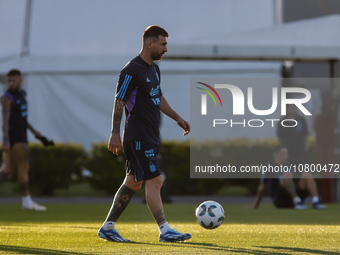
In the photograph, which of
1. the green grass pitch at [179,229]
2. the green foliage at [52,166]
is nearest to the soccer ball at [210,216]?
the green grass pitch at [179,229]

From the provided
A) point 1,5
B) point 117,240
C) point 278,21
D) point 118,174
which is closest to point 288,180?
point 118,174

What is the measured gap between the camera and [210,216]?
4930 millimetres

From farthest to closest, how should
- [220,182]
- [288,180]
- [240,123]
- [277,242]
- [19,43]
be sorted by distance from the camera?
1. [19,43]
2. [240,123]
3. [220,182]
4. [288,180]
5. [277,242]

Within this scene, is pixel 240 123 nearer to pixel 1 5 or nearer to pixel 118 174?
pixel 118 174

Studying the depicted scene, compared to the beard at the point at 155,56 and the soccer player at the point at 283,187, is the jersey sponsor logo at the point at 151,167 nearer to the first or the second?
the beard at the point at 155,56

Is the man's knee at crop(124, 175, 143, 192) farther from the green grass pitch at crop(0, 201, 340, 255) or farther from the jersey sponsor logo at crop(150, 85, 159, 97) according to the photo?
the jersey sponsor logo at crop(150, 85, 159, 97)

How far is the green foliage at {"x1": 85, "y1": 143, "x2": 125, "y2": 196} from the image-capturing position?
1134cm

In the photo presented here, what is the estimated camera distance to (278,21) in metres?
13.8

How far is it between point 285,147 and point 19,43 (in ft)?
27.3

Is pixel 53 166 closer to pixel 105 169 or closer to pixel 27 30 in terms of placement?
pixel 105 169

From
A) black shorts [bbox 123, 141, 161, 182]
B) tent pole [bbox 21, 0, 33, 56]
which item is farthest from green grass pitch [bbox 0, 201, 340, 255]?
tent pole [bbox 21, 0, 33, 56]

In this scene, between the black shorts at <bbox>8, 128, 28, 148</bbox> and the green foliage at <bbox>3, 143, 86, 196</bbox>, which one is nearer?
the black shorts at <bbox>8, 128, 28, 148</bbox>

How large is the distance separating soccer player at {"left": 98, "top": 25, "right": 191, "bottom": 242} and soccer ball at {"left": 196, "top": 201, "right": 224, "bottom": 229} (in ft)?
1.83

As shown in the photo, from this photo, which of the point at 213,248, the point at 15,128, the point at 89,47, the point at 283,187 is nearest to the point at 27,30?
the point at 89,47
